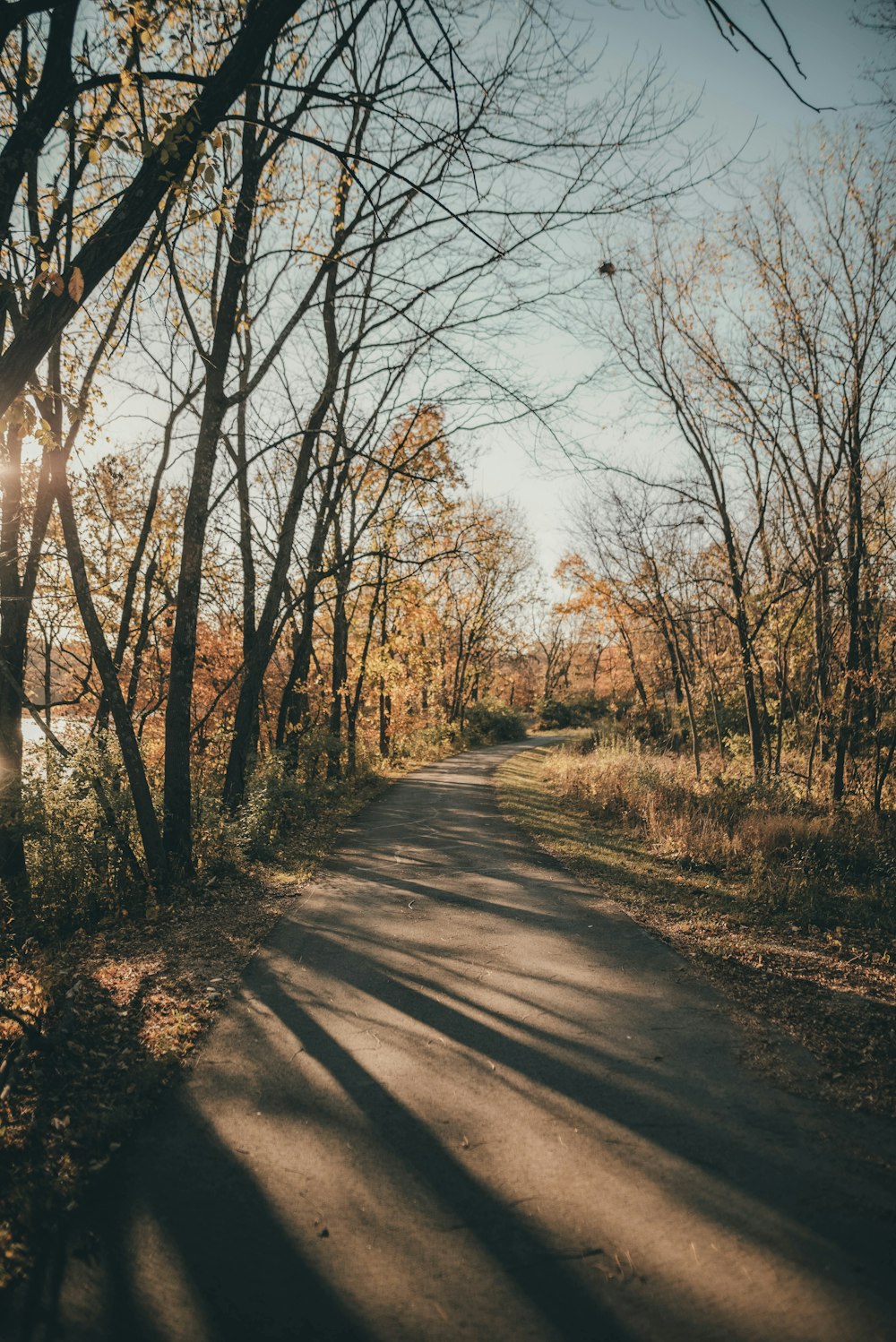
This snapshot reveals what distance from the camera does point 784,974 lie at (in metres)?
5.02

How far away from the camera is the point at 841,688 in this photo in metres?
12.3

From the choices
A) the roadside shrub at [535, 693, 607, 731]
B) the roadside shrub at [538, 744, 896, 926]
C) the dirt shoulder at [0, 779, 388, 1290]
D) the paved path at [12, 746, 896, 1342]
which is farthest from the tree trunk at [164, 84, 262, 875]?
the roadside shrub at [535, 693, 607, 731]

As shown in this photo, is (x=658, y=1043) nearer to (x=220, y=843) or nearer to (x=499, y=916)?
(x=499, y=916)

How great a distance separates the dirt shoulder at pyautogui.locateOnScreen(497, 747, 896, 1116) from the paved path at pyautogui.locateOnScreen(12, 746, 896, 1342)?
0.91 feet

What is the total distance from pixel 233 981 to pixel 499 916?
8.90ft

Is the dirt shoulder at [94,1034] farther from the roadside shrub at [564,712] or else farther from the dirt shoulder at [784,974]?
the roadside shrub at [564,712]

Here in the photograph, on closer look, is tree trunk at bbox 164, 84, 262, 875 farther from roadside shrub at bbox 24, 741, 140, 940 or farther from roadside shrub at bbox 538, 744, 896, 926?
roadside shrub at bbox 538, 744, 896, 926

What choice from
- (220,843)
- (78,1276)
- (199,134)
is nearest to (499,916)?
(220,843)

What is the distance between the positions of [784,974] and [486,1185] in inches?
128

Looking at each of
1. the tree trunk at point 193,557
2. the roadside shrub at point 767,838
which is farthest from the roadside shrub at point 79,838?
the roadside shrub at point 767,838

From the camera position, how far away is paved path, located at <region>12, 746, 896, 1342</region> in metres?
2.29

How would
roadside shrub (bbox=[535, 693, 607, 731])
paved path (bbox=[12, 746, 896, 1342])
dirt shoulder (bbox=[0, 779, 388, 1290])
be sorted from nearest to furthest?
paved path (bbox=[12, 746, 896, 1342])
dirt shoulder (bbox=[0, 779, 388, 1290])
roadside shrub (bbox=[535, 693, 607, 731])

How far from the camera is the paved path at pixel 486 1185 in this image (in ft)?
7.50

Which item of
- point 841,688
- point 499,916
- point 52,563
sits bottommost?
point 499,916
